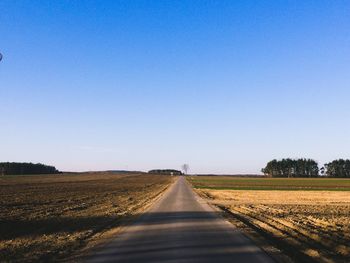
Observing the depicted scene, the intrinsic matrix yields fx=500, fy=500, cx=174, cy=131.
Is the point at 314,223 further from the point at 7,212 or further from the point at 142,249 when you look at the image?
the point at 7,212

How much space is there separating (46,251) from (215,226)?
7.69 m

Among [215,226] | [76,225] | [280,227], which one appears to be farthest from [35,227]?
[280,227]

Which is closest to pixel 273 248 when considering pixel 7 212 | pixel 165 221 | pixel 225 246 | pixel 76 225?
pixel 225 246

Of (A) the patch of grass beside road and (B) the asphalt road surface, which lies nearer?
(B) the asphalt road surface

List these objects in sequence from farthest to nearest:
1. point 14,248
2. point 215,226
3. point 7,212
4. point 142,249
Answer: point 7,212, point 215,226, point 14,248, point 142,249

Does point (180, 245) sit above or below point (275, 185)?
below

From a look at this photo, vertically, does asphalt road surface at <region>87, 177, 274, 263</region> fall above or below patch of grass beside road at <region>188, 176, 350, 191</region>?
below

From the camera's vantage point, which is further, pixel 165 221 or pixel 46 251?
pixel 165 221

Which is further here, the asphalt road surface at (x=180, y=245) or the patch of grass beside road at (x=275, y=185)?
the patch of grass beside road at (x=275, y=185)

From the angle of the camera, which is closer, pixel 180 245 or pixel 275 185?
pixel 180 245

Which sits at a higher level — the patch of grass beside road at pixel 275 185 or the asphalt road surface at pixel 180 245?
the patch of grass beside road at pixel 275 185

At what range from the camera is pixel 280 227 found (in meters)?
19.4

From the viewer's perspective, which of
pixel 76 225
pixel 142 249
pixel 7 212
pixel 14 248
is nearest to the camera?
pixel 142 249

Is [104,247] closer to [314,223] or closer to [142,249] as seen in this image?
[142,249]
